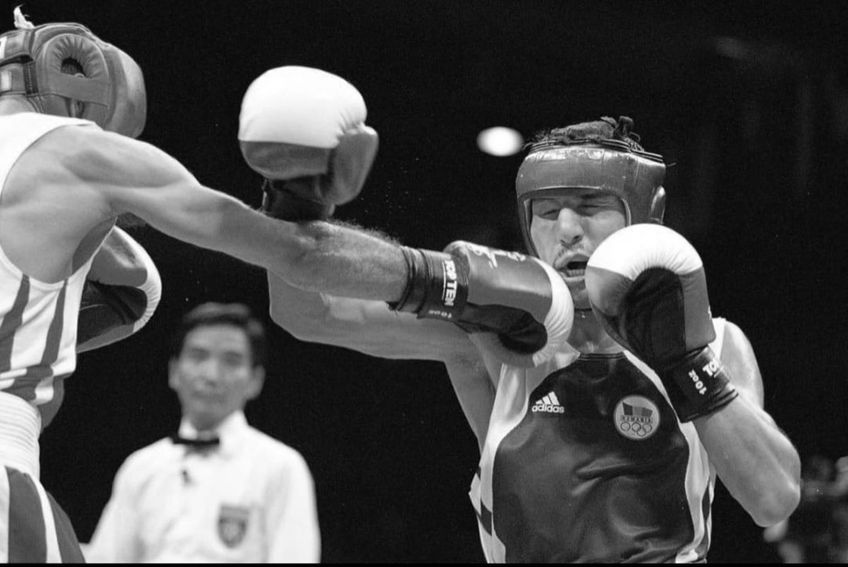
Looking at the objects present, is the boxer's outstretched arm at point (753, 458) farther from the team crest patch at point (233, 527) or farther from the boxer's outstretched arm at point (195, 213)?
the team crest patch at point (233, 527)

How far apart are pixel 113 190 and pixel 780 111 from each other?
469 cm

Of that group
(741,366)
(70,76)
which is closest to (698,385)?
(741,366)

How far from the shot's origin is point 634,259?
88.8 inches

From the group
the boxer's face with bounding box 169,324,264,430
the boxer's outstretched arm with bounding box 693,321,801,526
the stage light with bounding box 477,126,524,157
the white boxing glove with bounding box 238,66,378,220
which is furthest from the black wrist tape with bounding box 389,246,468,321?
the stage light with bounding box 477,126,524,157

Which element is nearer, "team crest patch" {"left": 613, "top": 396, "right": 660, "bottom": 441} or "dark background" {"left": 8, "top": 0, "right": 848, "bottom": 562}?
"team crest patch" {"left": 613, "top": 396, "right": 660, "bottom": 441}

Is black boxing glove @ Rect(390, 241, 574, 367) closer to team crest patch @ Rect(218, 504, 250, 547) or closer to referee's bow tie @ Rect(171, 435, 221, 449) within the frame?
team crest patch @ Rect(218, 504, 250, 547)

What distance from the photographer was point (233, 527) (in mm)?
3949

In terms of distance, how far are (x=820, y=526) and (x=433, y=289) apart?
2.54 m

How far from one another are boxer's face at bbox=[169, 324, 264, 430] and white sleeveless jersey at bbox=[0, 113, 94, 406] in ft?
6.58

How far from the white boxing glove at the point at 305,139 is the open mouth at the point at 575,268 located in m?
0.55

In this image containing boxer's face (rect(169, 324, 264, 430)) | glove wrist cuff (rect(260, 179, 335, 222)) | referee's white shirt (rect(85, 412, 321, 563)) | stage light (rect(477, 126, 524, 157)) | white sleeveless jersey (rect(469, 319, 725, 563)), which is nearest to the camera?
glove wrist cuff (rect(260, 179, 335, 222))

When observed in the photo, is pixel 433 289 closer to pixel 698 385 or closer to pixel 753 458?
pixel 698 385

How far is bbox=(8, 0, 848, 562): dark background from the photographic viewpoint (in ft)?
17.9

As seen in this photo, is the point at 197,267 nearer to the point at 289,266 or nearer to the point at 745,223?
the point at 745,223
